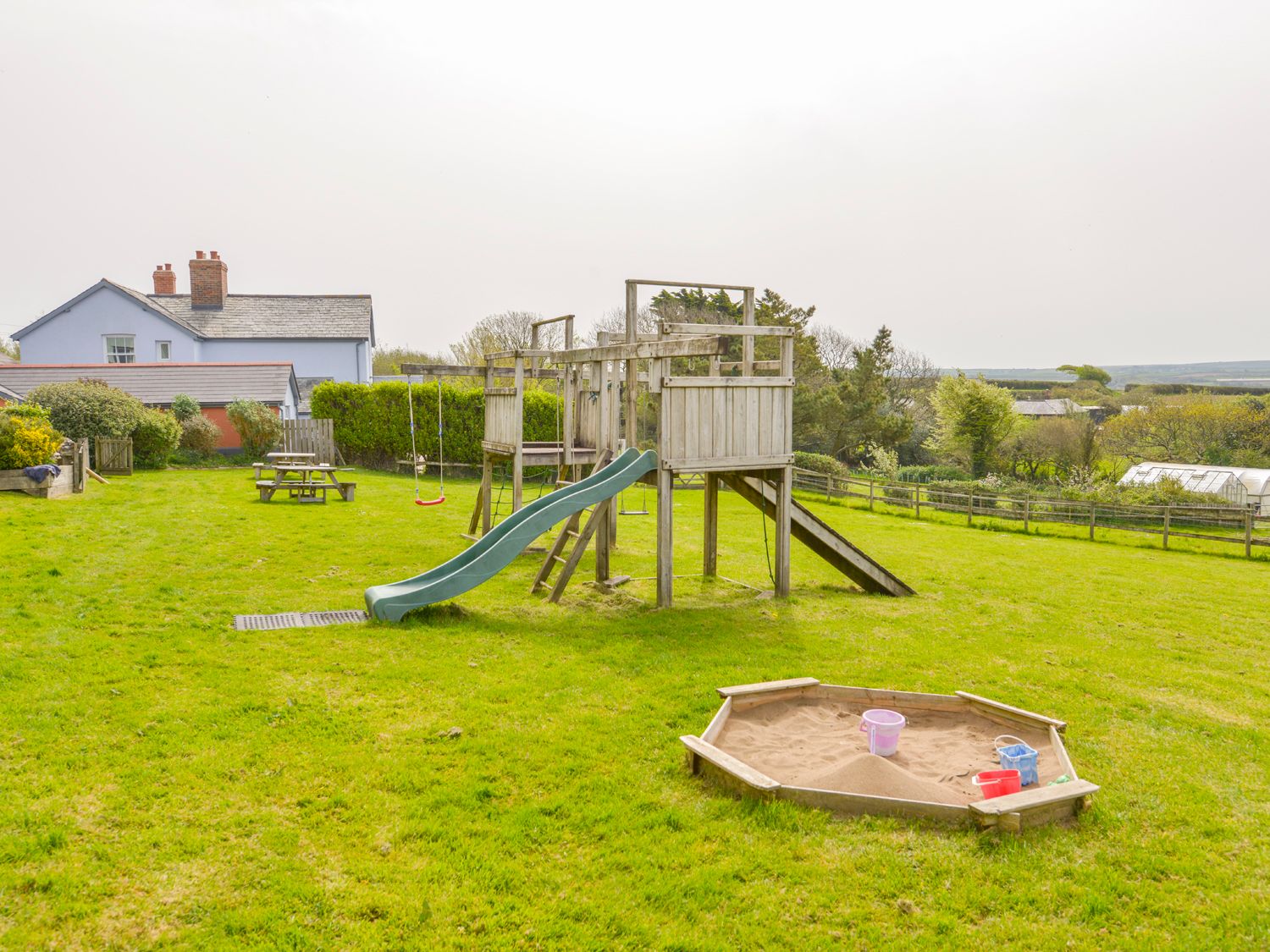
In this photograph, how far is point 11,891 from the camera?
419cm

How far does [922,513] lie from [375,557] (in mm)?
18059

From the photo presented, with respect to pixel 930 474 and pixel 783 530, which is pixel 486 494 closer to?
pixel 783 530

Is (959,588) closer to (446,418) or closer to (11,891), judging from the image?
(11,891)

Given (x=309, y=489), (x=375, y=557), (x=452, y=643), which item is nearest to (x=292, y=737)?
(x=452, y=643)

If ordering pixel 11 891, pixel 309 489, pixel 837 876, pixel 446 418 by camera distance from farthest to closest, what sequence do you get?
pixel 446 418 → pixel 309 489 → pixel 837 876 → pixel 11 891

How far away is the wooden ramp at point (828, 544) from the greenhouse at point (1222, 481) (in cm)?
2526

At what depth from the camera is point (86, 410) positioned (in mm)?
21391

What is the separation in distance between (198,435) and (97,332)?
14.0m

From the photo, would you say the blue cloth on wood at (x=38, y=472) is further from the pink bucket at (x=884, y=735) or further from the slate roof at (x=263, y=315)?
the slate roof at (x=263, y=315)

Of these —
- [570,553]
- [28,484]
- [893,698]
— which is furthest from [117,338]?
[893,698]

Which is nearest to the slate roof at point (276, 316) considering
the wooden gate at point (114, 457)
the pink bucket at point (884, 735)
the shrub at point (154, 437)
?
the shrub at point (154, 437)

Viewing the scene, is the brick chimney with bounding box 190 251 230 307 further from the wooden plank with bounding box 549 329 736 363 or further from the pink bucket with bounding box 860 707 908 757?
the pink bucket with bounding box 860 707 908 757

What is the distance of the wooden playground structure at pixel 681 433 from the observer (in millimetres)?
10391

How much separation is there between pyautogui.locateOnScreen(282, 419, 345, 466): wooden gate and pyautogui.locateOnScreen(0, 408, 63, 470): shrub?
10337 mm
